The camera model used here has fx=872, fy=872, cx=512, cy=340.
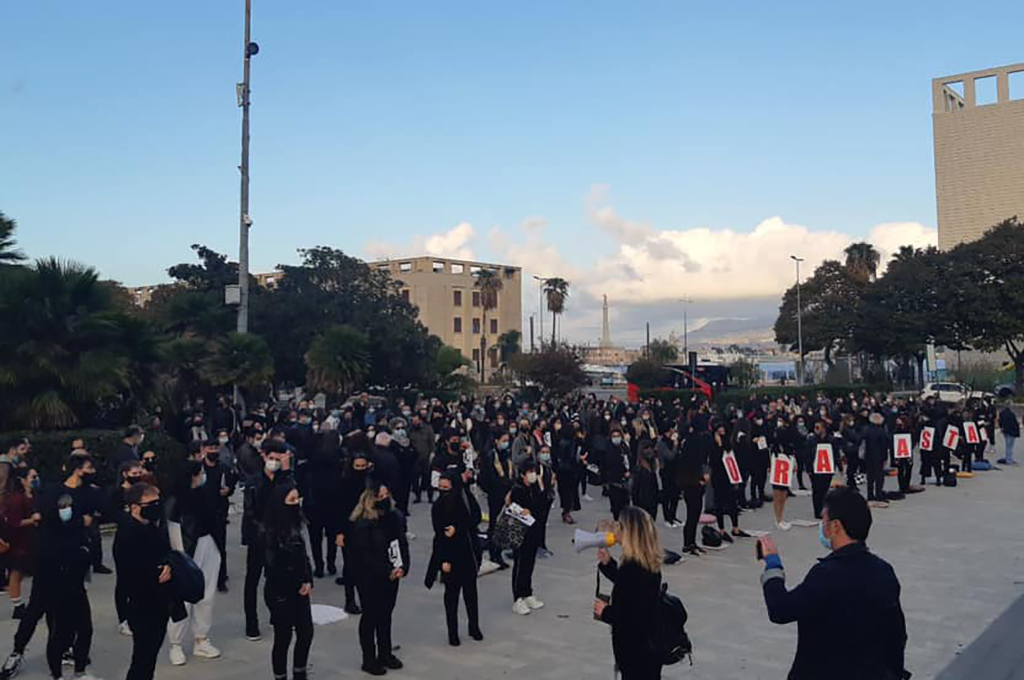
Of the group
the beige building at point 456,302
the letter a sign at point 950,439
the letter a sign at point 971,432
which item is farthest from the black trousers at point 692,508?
the beige building at point 456,302

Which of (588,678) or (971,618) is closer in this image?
(588,678)

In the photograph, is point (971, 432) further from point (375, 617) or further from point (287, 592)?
point (287, 592)

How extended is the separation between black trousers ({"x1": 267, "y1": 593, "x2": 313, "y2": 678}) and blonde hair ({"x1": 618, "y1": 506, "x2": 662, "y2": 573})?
285 cm

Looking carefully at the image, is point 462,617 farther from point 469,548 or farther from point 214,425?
point 214,425

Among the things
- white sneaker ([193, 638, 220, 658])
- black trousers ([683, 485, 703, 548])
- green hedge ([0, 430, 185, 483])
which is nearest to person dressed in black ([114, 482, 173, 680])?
white sneaker ([193, 638, 220, 658])

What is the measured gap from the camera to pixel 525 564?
904 cm

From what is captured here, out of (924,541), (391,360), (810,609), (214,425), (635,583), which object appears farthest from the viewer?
(391,360)

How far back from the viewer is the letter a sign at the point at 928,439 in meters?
17.9

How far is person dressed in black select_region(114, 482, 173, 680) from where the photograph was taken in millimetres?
5711

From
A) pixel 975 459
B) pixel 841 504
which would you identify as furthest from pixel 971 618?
pixel 975 459

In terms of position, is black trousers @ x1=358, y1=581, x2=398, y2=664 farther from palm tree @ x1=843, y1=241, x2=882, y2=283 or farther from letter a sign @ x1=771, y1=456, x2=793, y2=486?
palm tree @ x1=843, y1=241, x2=882, y2=283

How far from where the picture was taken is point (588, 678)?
23.0ft

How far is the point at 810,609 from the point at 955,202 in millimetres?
84299

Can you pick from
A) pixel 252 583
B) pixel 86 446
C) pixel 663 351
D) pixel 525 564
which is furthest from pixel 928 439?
pixel 663 351
